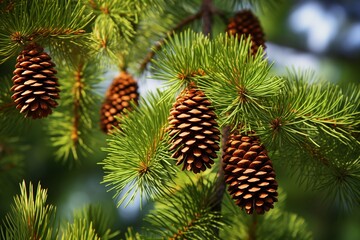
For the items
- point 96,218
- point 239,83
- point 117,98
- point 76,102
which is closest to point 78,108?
point 76,102

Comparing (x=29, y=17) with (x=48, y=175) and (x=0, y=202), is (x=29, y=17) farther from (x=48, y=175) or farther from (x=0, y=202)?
(x=48, y=175)

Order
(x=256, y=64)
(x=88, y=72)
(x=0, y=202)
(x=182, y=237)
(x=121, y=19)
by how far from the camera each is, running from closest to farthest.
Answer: (x=256, y=64) < (x=182, y=237) < (x=121, y=19) < (x=88, y=72) < (x=0, y=202)

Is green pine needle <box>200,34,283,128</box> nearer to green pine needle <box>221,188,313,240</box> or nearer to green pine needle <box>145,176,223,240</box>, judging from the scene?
green pine needle <box>145,176,223,240</box>

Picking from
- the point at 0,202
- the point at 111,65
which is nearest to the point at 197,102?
the point at 111,65

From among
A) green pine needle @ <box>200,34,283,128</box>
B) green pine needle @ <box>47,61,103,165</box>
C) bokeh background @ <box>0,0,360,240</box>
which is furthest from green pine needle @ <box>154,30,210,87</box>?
bokeh background @ <box>0,0,360,240</box>

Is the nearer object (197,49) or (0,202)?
(197,49)

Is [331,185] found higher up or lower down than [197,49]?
lower down

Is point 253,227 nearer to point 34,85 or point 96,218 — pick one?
point 96,218

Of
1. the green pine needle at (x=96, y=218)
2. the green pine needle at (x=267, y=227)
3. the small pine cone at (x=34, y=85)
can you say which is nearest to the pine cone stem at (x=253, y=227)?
the green pine needle at (x=267, y=227)
